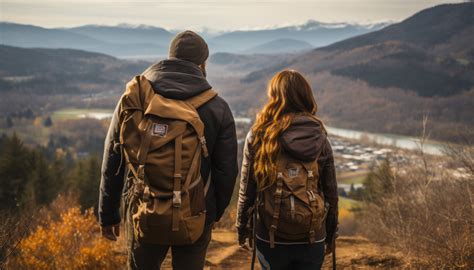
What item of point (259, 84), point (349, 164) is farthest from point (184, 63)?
point (259, 84)

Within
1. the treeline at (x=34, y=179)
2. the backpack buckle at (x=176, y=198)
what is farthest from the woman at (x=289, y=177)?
the treeline at (x=34, y=179)

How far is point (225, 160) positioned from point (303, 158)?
521 millimetres

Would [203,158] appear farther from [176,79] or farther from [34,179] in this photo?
[34,179]

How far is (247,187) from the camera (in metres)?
3.04

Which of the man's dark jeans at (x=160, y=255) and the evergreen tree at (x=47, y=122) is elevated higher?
the man's dark jeans at (x=160, y=255)

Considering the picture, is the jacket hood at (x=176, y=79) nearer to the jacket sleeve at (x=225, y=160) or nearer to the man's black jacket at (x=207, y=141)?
the man's black jacket at (x=207, y=141)

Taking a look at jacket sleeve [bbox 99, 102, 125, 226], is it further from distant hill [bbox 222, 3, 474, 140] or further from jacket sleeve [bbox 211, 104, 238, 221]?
distant hill [bbox 222, 3, 474, 140]

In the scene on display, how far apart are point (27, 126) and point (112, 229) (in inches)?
4143

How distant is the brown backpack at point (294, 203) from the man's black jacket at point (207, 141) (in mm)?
309

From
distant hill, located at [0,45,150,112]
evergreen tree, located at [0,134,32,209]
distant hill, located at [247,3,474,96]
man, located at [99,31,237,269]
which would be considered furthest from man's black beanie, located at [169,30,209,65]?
distant hill, located at [0,45,150,112]

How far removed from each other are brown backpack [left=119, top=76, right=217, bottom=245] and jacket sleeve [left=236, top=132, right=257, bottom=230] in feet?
1.71

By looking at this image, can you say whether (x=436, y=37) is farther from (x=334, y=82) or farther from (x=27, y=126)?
(x=27, y=126)

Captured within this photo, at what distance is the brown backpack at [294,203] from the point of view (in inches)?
112

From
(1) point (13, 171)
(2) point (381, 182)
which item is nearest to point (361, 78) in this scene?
(2) point (381, 182)
